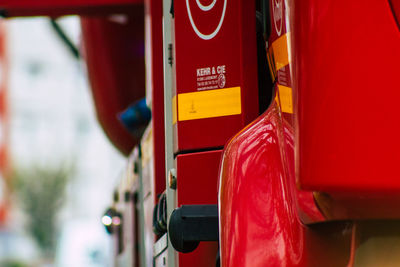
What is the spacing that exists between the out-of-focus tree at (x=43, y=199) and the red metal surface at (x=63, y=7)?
24664 millimetres

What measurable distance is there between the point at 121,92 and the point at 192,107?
9.99 feet

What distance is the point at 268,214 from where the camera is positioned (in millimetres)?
1540

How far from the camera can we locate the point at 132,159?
3910mm

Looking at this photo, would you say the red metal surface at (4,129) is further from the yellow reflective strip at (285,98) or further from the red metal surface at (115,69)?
the yellow reflective strip at (285,98)

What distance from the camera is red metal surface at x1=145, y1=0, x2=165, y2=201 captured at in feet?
8.86

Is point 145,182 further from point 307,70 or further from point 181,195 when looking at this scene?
point 307,70

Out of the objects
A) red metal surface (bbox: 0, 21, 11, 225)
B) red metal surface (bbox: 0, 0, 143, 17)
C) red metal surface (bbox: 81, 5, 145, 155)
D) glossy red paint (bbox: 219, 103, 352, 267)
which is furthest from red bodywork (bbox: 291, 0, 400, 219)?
red metal surface (bbox: 0, 21, 11, 225)

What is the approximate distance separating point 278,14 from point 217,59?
1.27ft

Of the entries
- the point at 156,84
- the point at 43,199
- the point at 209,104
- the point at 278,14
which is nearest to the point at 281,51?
the point at 278,14

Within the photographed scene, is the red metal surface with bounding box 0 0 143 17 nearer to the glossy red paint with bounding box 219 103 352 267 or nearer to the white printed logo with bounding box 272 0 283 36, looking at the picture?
the white printed logo with bounding box 272 0 283 36

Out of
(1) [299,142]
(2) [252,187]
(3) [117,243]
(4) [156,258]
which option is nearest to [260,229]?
(2) [252,187]

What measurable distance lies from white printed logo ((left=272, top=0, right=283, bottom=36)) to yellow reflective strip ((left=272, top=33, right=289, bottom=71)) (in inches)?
1.0

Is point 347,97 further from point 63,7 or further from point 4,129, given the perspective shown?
point 4,129

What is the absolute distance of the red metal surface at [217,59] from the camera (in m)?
2.07
